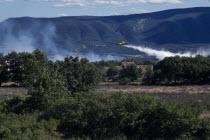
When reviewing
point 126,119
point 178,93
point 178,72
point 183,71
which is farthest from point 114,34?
point 126,119

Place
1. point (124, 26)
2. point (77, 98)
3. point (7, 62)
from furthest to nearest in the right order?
point (124, 26) → point (7, 62) → point (77, 98)

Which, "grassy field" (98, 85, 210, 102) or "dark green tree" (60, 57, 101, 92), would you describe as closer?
"dark green tree" (60, 57, 101, 92)

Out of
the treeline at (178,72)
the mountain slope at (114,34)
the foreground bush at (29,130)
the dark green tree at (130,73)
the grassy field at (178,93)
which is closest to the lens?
the foreground bush at (29,130)

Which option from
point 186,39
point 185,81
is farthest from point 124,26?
point 185,81

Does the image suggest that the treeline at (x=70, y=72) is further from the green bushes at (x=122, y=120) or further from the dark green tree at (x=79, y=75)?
the green bushes at (x=122, y=120)

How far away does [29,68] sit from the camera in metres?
19.8

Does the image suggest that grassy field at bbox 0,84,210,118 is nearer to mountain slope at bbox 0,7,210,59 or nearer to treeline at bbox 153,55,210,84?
treeline at bbox 153,55,210,84

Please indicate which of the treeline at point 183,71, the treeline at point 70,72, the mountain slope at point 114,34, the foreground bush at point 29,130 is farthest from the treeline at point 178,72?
the mountain slope at point 114,34

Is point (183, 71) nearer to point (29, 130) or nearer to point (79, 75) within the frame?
point (79, 75)

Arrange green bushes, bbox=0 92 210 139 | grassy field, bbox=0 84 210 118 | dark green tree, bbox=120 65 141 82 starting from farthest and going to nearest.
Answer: dark green tree, bbox=120 65 141 82 → grassy field, bbox=0 84 210 118 → green bushes, bbox=0 92 210 139

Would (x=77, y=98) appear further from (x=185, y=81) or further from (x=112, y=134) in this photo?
(x=185, y=81)

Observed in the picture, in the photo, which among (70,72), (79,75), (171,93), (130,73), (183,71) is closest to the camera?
(70,72)

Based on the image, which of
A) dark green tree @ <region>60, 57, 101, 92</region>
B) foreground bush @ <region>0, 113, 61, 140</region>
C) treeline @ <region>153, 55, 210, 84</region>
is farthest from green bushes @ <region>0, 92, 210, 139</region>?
treeline @ <region>153, 55, 210, 84</region>

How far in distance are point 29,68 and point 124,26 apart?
16364 centimetres
